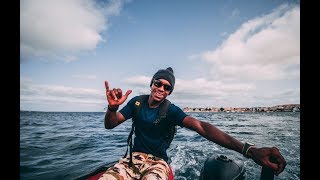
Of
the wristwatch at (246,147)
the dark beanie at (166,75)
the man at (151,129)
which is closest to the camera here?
the wristwatch at (246,147)

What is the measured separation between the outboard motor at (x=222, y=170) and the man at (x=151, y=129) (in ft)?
2.02

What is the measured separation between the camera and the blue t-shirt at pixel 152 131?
3.86m

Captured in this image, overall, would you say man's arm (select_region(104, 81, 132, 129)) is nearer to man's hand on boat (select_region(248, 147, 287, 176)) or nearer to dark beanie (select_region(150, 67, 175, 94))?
dark beanie (select_region(150, 67, 175, 94))

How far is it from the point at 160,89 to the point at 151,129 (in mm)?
795

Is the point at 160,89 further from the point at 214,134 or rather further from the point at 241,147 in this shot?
the point at 241,147

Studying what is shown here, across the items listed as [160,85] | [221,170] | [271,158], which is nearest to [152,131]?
[160,85]

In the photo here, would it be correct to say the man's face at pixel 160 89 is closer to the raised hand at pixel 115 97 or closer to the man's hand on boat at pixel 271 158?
the raised hand at pixel 115 97

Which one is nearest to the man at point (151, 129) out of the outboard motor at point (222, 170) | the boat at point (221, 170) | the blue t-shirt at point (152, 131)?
the blue t-shirt at point (152, 131)

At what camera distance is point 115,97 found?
3.38 meters

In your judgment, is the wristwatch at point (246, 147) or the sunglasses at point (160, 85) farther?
the sunglasses at point (160, 85)

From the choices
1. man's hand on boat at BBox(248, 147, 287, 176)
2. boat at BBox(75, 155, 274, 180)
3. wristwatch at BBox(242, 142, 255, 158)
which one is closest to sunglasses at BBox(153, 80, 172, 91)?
boat at BBox(75, 155, 274, 180)

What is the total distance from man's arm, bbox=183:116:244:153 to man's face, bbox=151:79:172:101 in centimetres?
65
